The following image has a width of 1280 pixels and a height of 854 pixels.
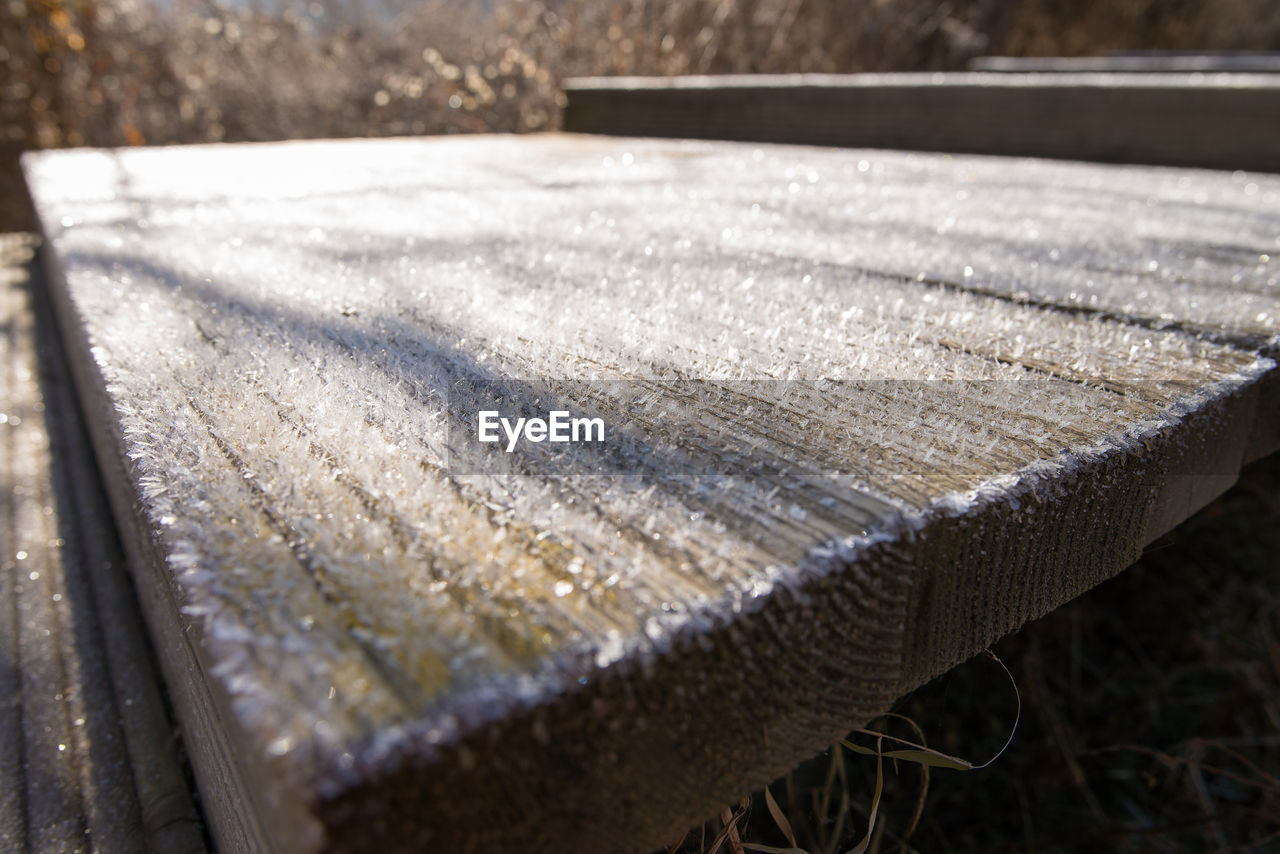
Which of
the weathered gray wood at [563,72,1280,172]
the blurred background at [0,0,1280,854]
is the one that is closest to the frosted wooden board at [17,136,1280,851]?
the blurred background at [0,0,1280,854]

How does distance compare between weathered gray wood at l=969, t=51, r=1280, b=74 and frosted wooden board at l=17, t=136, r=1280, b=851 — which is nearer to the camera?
frosted wooden board at l=17, t=136, r=1280, b=851

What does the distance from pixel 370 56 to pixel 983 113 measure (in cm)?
491

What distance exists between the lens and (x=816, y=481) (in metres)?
0.54

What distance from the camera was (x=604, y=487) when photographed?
20.9 inches

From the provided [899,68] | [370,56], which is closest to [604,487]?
[899,68]

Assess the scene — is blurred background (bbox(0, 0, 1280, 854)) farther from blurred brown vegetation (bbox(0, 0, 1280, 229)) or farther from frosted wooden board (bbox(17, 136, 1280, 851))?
frosted wooden board (bbox(17, 136, 1280, 851))

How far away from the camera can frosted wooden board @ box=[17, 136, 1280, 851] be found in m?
0.38

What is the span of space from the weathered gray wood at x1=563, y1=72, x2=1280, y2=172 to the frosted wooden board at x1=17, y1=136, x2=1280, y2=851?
5.41 ft

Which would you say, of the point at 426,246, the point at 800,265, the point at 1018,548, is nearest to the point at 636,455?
the point at 1018,548

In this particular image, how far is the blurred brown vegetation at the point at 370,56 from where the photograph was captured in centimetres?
473

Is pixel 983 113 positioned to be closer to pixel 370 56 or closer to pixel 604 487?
pixel 604 487

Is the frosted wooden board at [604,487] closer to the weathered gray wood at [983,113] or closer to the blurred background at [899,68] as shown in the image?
the blurred background at [899,68]

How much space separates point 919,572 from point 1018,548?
0.10 metres

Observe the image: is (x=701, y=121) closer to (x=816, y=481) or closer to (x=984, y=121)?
(x=984, y=121)
